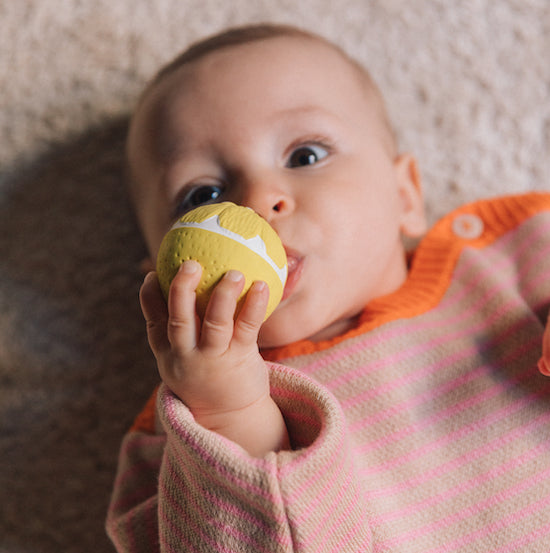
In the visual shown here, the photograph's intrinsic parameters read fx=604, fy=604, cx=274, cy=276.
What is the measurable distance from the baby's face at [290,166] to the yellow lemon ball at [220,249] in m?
0.15

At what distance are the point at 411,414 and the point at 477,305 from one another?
10.0 inches

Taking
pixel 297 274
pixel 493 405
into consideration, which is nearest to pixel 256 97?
pixel 297 274

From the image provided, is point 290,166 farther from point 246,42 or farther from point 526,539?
point 526,539

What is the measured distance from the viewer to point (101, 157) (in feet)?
4.47

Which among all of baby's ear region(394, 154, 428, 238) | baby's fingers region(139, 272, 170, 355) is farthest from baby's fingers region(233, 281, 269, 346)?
baby's ear region(394, 154, 428, 238)

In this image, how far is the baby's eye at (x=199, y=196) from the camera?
3.28 ft

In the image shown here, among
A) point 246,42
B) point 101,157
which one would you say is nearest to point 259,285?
point 246,42

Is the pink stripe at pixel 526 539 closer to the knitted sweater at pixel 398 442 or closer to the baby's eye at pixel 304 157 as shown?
the knitted sweater at pixel 398 442

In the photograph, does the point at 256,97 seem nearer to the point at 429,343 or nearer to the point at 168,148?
the point at 168,148

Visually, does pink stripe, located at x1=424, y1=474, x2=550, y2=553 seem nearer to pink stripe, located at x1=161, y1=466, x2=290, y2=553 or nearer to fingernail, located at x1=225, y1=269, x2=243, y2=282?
pink stripe, located at x1=161, y1=466, x2=290, y2=553

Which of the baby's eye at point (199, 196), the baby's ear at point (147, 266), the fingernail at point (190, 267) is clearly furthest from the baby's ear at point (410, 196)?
the fingernail at point (190, 267)

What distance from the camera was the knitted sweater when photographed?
0.73 meters

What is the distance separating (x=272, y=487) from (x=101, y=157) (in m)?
0.93

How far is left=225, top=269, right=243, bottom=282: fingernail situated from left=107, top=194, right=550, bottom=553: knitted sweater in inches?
7.5
